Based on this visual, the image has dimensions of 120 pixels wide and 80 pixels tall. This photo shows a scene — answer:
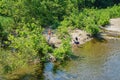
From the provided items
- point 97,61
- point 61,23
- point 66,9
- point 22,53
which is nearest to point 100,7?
point 66,9

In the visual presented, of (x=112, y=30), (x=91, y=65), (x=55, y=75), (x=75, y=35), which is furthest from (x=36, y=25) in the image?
(x=112, y=30)

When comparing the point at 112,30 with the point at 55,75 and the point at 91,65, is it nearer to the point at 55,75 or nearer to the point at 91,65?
the point at 91,65

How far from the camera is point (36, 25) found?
47312 mm

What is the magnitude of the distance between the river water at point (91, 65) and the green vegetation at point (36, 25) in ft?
6.57

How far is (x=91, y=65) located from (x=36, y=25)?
1184 cm

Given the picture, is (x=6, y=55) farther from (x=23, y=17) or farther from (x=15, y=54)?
(x=23, y=17)

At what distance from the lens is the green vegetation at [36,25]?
3551 centimetres

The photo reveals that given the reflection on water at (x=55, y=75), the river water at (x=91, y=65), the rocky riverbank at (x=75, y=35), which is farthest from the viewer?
the rocky riverbank at (x=75, y=35)

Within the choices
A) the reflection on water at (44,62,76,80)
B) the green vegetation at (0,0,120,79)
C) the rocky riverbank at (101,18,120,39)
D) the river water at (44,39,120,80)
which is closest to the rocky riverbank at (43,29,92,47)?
the green vegetation at (0,0,120,79)

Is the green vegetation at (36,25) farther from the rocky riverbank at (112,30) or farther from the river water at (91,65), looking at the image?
the river water at (91,65)

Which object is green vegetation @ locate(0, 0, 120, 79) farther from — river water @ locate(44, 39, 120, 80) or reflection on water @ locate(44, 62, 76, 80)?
river water @ locate(44, 39, 120, 80)

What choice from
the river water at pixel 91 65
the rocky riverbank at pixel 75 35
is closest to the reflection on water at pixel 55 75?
A: the river water at pixel 91 65

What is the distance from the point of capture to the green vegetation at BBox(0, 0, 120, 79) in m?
35.5

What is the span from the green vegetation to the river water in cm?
200
